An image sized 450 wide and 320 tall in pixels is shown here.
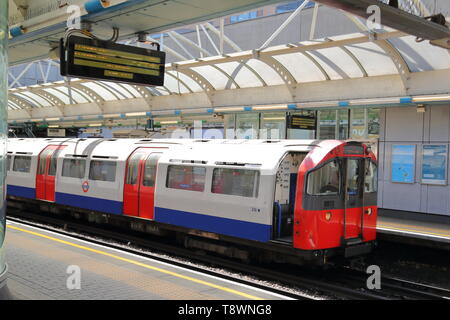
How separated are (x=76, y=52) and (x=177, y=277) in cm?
437

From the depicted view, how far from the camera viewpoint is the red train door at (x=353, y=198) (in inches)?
393

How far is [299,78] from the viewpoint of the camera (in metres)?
16.0

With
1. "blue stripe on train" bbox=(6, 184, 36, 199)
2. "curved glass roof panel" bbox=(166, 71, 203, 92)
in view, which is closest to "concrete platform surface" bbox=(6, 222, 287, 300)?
"blue stripe on train" bbox=(6, 184, 36, 199)

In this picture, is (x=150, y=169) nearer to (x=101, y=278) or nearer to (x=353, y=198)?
(x=353, y=198)

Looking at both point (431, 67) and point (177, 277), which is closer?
point (177, 277)

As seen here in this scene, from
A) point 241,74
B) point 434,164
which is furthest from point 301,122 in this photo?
point 434,164

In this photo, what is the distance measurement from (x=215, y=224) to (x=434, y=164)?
7461 millimetres

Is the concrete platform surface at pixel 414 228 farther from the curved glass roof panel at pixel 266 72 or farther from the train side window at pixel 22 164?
the train side window at pixel 22 164

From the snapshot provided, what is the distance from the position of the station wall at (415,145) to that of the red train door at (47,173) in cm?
1049

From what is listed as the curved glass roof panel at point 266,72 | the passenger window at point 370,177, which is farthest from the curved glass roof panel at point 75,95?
the passenger window at point 370,177
